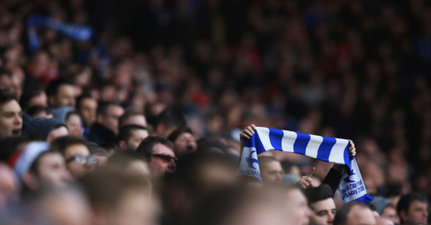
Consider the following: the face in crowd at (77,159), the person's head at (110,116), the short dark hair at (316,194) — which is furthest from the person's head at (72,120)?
the short dark hair at (316,194)

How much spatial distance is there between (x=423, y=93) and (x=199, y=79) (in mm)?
4720

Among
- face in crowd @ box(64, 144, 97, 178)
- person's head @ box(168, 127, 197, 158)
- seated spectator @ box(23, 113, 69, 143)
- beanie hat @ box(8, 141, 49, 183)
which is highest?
person's head @ box(168, 127, 197, 158)

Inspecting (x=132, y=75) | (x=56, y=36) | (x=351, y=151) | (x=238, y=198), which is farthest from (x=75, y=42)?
(x=238, y=198)

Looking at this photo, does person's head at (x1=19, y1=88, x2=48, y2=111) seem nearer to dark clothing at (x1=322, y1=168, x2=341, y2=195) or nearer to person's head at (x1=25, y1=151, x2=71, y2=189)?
person's head at (x1=25, y1=151, x2=71, y2=189)

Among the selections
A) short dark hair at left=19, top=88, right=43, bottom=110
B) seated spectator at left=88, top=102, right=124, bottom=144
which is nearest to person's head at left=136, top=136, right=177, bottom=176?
seated spectator at left=88, top=102, right=124, bottom=144

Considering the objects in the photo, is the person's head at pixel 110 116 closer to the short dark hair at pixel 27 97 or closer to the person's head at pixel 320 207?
the short dark hair at pixel 27 97

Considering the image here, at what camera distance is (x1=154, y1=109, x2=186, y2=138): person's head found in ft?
20.5

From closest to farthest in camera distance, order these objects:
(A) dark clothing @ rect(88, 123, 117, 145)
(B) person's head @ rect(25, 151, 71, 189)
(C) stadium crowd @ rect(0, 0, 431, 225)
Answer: (C) stadium crowd @ rect(0, 0, 431, 225) → (B) person's head @ rect(25, 151, 71, 189) → (A) dark clothing @ rect(88, 123, 117, 145)

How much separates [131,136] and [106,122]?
3.79 feet

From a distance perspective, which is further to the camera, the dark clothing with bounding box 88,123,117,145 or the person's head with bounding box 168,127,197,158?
the dark clothing with bounding box 88,123,117,145

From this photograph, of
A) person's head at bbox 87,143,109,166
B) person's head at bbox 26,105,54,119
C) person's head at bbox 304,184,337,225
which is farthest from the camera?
person's head at bbox 26,105,54,119

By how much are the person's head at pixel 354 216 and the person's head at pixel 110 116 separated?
10.6 ft

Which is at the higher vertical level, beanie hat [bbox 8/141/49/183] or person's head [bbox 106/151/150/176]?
beanie hat [bbox 8/141/49/183]

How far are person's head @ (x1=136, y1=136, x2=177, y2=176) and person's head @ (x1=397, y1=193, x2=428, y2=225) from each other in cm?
284
